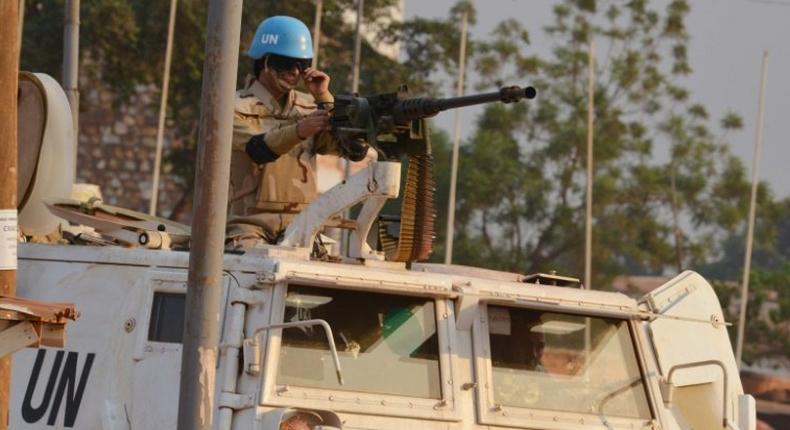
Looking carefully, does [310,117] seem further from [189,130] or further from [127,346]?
[189,130]

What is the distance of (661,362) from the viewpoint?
9.93 meters

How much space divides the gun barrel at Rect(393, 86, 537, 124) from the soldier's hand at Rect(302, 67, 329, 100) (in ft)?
4.42

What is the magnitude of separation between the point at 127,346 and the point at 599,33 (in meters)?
22.7

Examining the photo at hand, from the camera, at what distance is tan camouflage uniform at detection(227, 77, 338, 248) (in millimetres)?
10555

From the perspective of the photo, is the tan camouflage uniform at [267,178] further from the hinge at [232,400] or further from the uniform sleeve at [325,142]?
the hinge at [232,400]

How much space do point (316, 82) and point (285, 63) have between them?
0.24 meters

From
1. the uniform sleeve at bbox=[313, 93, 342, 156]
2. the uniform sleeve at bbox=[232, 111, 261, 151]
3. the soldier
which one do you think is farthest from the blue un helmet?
the uniform sleeve at bbox=[232, 111, 261, 151]

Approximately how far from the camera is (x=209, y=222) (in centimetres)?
918

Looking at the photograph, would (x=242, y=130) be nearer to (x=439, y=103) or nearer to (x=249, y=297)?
(x=439, y=103)

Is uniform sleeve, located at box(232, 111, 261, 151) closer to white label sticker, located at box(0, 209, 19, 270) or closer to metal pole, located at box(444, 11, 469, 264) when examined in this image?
white label sticker, located at box(0, 209, 19, 270)

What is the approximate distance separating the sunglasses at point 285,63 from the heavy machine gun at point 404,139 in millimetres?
1097

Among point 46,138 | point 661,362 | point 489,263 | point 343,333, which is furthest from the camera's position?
point 489,263

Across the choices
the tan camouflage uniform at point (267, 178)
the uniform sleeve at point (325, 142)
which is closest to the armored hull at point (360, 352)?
the uniform sleeve at point (325, 142)

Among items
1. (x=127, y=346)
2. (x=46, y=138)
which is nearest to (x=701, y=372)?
(x=127, y=346)
